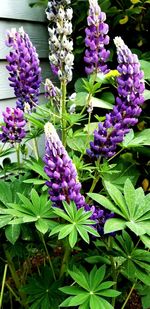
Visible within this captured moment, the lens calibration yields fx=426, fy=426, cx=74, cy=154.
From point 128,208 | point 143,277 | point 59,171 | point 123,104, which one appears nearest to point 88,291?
point 143,277

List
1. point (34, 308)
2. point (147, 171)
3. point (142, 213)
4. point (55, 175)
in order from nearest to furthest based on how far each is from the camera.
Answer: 1. point (55, 175)
2. point (142, 213)
3. point (34, 308)
4. point (147, 171)

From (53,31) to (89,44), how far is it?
0.14 metres

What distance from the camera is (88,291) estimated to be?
4.70ft

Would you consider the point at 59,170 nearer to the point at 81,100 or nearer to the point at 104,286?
the point at 104,286

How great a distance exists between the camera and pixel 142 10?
8.46 ft

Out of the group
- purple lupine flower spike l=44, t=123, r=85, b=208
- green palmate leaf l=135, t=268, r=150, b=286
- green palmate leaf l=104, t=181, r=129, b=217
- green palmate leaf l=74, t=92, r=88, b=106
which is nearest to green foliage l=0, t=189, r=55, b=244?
purple lupine flower spike l=44, t=123, r=85, b=208

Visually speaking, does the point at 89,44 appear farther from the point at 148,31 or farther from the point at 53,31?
the point at 148,31

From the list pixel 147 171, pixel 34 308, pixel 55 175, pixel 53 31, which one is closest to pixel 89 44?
pixel 53 31

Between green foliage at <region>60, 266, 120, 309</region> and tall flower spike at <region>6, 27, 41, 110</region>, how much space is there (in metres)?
0.67

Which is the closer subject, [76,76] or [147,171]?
[147,171]

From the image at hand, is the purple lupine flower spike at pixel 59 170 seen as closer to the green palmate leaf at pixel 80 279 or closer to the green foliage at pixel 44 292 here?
the green palmate leaf at pixel 80 279

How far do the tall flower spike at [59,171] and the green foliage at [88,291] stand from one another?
30 cm

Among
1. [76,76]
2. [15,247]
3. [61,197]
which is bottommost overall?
[15,247]

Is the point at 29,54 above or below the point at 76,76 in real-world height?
above
